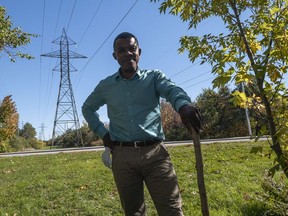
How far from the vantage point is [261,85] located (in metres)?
2.81

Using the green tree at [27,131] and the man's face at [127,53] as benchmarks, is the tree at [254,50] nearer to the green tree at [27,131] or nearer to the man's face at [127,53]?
the man's face at [127,53]

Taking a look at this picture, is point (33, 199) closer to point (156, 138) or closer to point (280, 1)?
point (156, 138)

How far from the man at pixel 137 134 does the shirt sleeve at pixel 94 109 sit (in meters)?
0.14

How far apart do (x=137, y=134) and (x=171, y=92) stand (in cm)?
52

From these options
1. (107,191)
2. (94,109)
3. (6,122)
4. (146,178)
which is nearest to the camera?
(146,178)

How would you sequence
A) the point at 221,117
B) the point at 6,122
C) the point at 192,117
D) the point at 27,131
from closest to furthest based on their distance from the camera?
the point at 192,117, the point at 221,117, the point at 6,122, the point at 27,131

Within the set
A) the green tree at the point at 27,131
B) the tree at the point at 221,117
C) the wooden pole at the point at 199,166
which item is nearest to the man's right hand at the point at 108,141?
the wooden pole at the point at 199,166

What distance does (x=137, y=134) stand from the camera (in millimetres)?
2834

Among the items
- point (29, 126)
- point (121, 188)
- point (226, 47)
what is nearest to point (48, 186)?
point (121, 188)

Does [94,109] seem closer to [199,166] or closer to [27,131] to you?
[199,166]

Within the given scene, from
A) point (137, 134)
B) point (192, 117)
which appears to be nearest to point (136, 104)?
point (137, 134)

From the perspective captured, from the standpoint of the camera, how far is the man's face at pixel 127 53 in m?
2.90

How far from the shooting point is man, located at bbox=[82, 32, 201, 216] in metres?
2.71

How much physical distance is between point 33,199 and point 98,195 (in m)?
1.23
